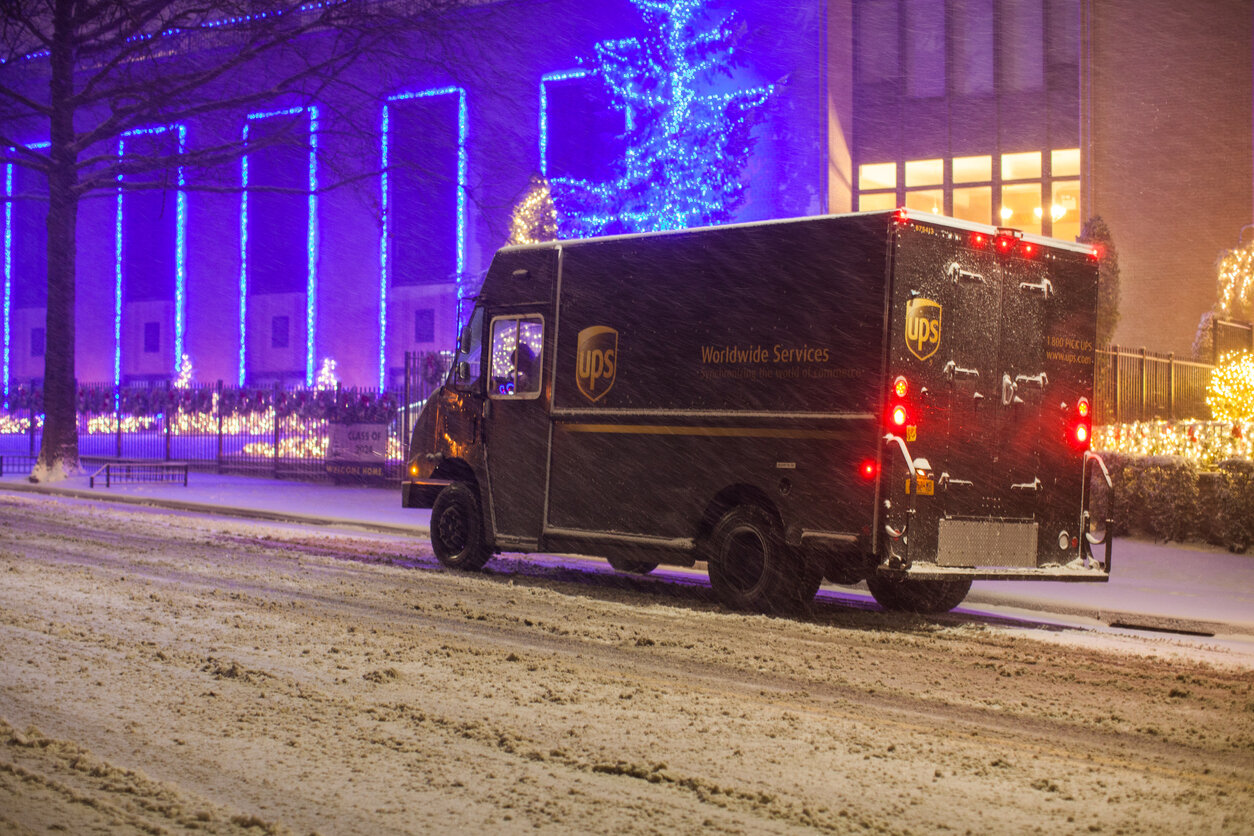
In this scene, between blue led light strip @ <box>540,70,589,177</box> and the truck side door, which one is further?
blue led light strip @ <box>540,70,589,177</box>

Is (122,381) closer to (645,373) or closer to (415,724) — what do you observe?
(645,373)

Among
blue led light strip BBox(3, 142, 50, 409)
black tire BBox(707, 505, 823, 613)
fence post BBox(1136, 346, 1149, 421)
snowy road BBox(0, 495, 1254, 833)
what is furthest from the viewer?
blue led light strip BBox(3, 142, 50, 409)

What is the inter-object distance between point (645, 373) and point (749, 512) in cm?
161

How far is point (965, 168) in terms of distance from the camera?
1273 inches

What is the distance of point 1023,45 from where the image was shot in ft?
103

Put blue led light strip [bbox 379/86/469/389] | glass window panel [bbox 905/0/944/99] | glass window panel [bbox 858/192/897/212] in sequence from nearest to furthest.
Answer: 1. glass window panel [bbox 905/0/944/99]
2. glass window panel [bbox 858/192/897/212]
3. blue led light strip [bbox 379/86/469/389]

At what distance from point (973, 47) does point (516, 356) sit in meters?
24.1

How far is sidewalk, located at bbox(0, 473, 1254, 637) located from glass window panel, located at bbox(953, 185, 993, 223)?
1753 centimetres

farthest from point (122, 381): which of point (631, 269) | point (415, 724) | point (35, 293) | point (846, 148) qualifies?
point (415, 724)

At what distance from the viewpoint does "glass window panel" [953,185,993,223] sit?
105 ft

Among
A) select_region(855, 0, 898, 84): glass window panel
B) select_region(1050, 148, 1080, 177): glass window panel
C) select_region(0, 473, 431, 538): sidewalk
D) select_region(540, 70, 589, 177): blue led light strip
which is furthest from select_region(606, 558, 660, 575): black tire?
select_region(540, 70, 589, 177): blue led light strip

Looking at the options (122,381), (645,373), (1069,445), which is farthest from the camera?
(122,381)

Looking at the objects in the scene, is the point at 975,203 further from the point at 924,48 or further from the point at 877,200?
the point at 924,48

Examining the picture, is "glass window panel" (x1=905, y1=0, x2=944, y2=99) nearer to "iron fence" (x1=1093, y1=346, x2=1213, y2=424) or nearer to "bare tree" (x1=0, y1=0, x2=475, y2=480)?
"iron fence" (x1=1093, y1=346, x2=1213, y2=424)
